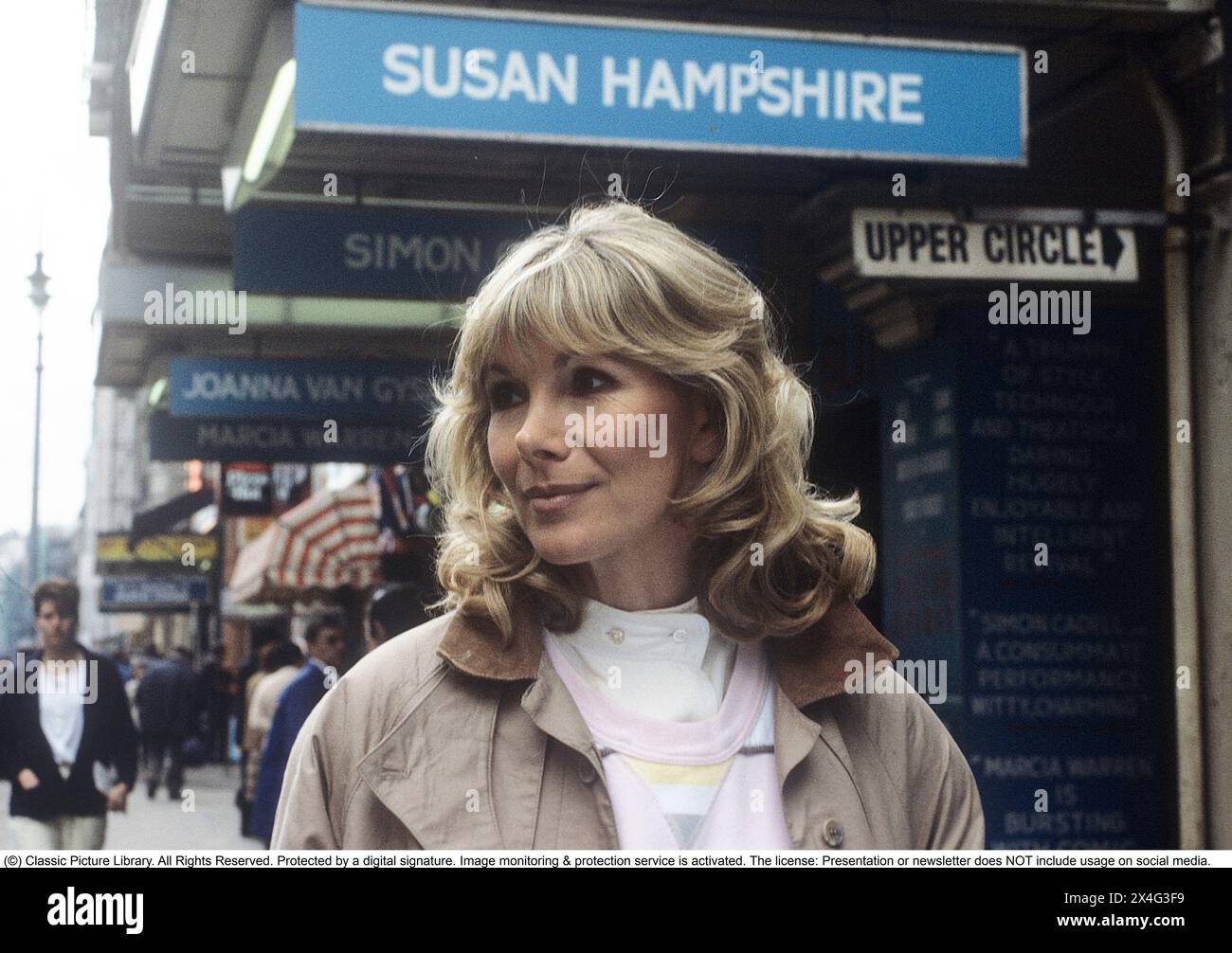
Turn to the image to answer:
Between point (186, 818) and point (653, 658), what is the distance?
18.5ft

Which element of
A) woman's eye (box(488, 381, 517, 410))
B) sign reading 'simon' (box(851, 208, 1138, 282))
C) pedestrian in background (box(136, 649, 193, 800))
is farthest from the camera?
pedestrian in background (box(136, 649, 193, 800))

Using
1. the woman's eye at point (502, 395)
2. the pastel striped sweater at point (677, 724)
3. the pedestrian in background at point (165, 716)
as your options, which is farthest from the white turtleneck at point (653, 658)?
the pedestrian in background at point (165, 716)

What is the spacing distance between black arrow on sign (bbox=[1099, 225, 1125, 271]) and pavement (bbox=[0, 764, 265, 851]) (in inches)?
119

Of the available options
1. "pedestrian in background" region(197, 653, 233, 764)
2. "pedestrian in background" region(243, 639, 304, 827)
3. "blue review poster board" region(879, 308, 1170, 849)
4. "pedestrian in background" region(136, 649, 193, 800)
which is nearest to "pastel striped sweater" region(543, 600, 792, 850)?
"blue review poster board" region(879, 308, 1170, 849)

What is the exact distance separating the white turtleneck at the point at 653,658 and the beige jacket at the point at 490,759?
8cm

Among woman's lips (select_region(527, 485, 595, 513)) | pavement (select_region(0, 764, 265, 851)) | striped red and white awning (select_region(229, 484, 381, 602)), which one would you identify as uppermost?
striped red and white awning (select_region(229, 484, 381, 602))

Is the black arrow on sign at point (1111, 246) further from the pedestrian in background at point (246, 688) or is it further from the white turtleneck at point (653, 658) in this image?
the pedestrian in background at point (246, 688)

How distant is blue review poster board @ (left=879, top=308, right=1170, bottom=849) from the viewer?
6742 millimetres

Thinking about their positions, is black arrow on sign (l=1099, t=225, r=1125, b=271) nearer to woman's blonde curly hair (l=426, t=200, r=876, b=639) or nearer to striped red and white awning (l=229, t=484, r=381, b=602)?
woman's blonde curly hair (l=426, t=200, r=876, b=639)

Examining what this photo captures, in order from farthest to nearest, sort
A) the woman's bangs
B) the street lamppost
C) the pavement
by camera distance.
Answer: the pavement → the street lamppost → the woman's bangs

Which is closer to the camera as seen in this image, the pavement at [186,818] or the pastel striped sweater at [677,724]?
the pastel striped sweater at [677,724]

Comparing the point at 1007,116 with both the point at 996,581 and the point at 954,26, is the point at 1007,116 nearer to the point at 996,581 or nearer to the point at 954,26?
the point at 954,26

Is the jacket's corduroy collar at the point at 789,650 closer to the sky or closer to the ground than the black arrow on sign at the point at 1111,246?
closer to the ground

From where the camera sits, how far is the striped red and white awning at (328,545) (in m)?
14.6
